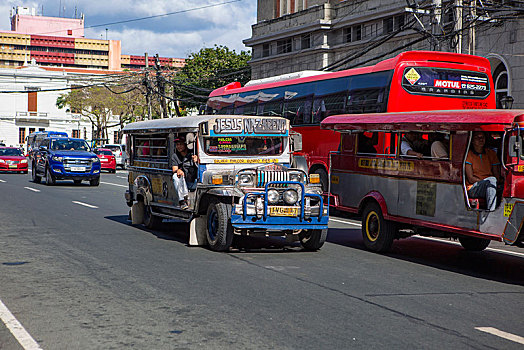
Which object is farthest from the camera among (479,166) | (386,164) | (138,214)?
(138,214)

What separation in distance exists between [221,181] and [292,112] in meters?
10.8

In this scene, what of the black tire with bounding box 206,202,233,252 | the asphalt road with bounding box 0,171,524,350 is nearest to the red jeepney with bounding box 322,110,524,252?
the asphalt road with bounding box 0,171,524,350

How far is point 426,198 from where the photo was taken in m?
11.1

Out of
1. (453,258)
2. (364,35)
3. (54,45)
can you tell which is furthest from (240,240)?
(54,45)

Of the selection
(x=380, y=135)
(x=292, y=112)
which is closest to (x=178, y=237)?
(x=380, y=135)

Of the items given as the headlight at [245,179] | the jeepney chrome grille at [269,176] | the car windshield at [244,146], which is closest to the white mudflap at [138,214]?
the car windshield at [244,146]

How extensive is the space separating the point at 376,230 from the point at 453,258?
140 centimetres

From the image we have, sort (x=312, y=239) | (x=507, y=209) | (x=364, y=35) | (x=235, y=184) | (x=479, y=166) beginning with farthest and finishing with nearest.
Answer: (x=364, y=35)
(x=312, y=239)
(x=235, y=184)
(x=479, y=166)
(x=507, y=209)

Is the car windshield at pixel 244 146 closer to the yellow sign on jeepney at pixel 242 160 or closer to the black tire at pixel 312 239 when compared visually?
the yellow sign on jeepney at pixel 242 160

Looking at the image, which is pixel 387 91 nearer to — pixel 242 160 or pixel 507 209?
pixel 242 160

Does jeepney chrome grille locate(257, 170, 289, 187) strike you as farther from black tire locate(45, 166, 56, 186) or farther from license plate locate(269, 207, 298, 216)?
black tire locate(45, 166, 56, 186)

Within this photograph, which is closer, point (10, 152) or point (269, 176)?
point (269, 176)

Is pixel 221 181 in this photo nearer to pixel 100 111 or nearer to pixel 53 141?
pixel 53 141

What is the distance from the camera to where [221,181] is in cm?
1136
